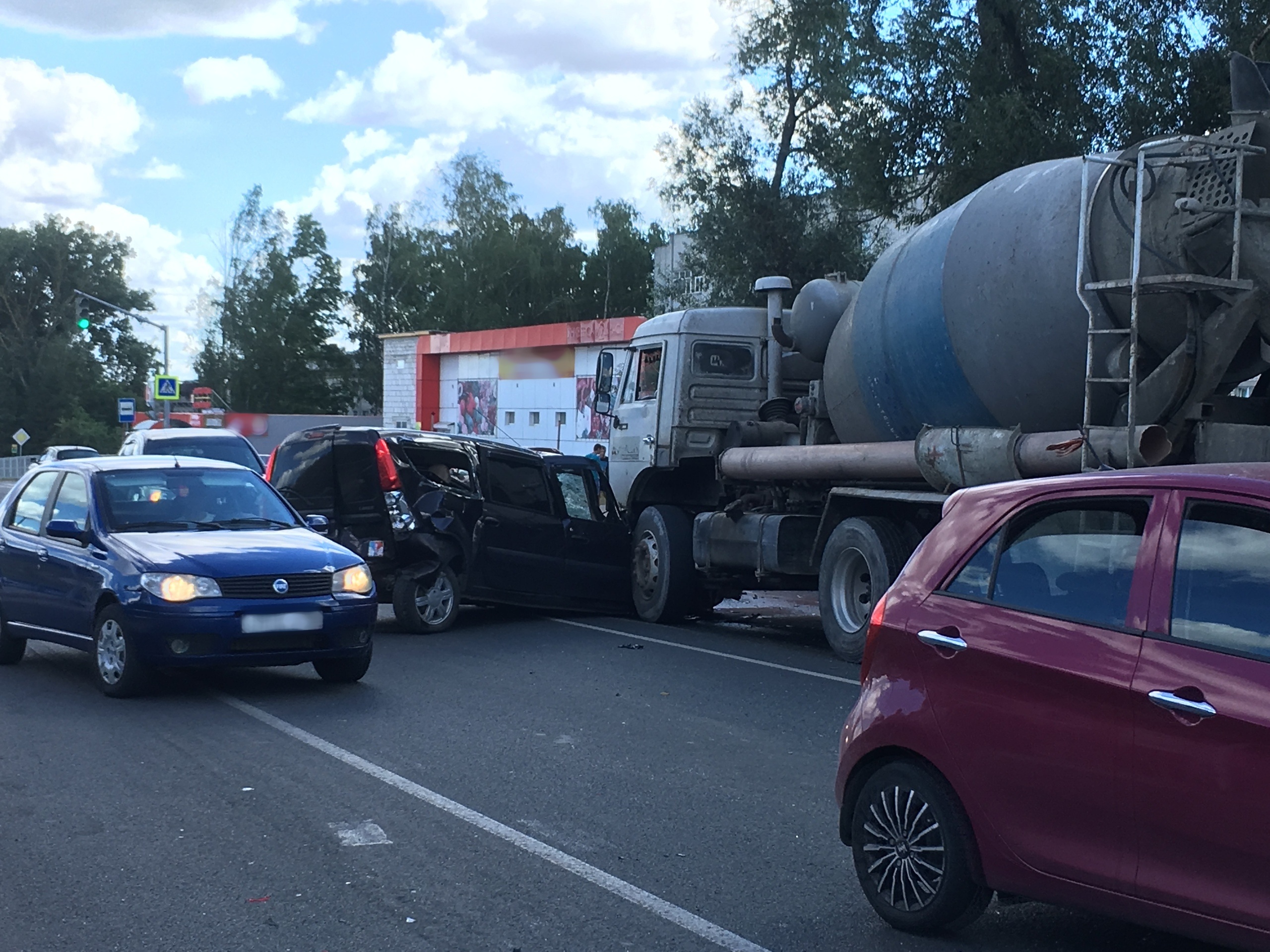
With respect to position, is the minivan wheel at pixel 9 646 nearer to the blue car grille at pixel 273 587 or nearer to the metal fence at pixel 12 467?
the blue car grille at pixel 273 587

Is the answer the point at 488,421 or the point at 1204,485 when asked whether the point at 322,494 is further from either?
the point at 488,421

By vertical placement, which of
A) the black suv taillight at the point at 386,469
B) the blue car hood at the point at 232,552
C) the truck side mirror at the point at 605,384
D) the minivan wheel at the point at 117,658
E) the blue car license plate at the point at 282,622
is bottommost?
the minivan wheel at the point at 117,658

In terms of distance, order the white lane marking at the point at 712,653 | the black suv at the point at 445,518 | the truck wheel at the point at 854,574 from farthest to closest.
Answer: the black suv at the point at 445,518 < the truck wheel at the point at 854,574 < the white lane marking at the point at 712,653

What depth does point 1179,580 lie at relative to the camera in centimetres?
412

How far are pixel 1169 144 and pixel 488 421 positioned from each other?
34.4m

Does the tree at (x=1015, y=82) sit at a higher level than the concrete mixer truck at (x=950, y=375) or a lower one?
higher

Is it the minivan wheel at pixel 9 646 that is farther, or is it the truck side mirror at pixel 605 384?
the truck side mirror at pixel 605 384

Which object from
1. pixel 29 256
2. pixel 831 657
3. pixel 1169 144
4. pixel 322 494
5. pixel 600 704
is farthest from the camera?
pixel 29 256

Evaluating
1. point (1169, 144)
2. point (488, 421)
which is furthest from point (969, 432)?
point (488, 421)

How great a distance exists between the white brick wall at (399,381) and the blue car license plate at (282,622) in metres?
36.8

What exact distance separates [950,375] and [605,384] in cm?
582

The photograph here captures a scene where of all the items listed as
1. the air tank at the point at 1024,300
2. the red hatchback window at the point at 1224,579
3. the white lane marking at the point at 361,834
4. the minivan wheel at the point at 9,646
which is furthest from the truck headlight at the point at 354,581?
the red hatchback window at the point at 1224,579

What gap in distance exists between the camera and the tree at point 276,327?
7512cm

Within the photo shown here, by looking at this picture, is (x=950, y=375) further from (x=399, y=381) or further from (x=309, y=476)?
(x=399, y=381)
